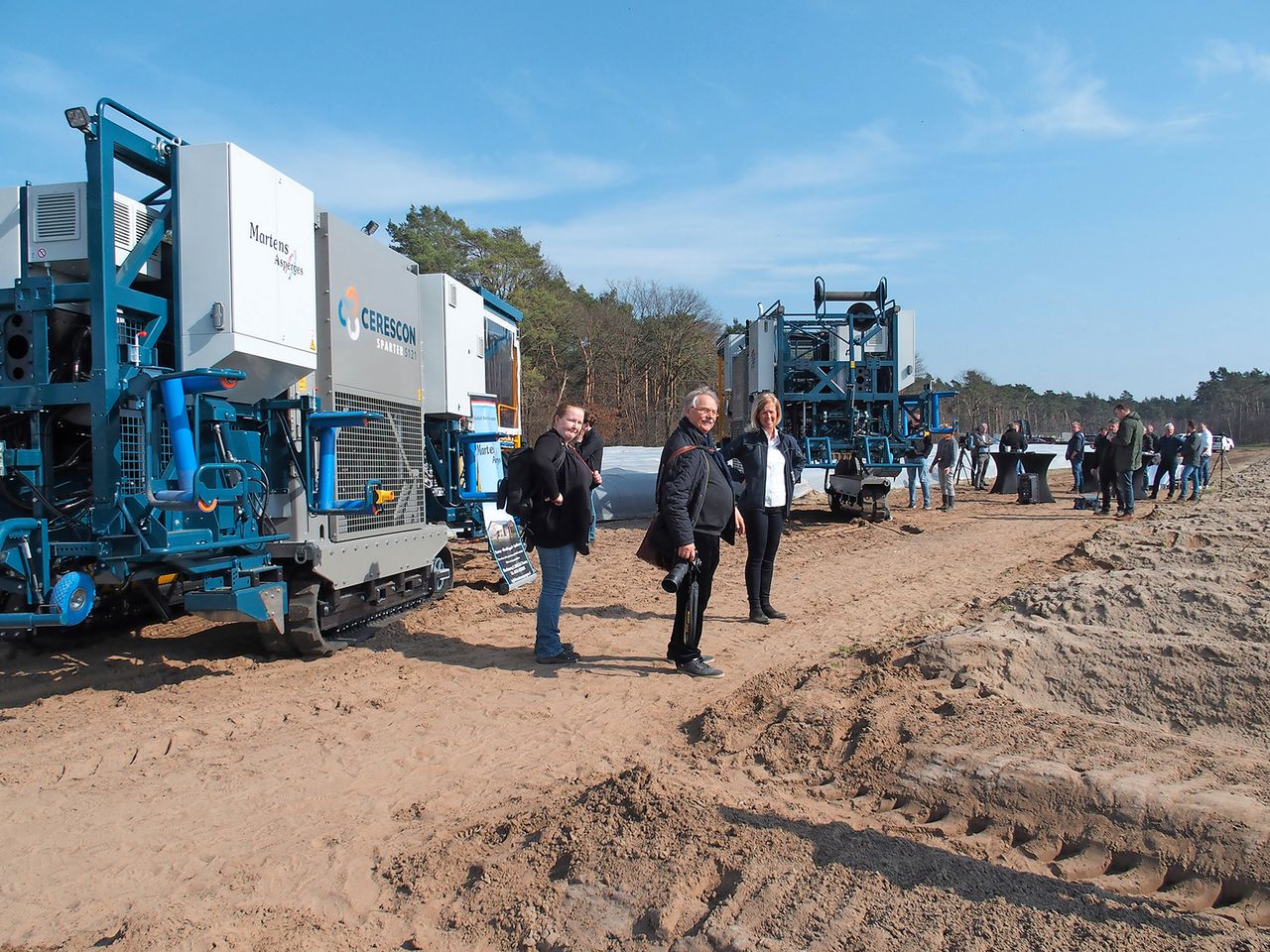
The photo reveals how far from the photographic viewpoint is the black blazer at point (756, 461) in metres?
6.67

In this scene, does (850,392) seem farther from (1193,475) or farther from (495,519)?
(1193,475)

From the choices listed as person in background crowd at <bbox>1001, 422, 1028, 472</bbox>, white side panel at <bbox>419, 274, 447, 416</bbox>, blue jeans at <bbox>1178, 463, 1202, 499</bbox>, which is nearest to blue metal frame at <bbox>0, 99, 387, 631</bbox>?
white side panel at <bbox>419, 274, 447, 416</bbox>

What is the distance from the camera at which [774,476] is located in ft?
22.1

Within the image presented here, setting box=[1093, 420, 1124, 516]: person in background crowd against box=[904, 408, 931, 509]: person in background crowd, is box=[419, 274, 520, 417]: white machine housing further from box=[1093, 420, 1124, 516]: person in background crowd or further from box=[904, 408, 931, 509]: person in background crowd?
box=[1093, 420, 1124, 516]: person in background crowd

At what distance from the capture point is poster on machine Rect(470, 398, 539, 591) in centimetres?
839

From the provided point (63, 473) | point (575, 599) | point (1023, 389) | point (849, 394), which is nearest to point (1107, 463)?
point (849, 394)

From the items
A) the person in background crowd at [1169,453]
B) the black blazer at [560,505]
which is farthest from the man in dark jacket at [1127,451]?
the black blazer at [560,505]

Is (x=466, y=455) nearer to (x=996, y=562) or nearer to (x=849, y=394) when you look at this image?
(x=996, y=562)

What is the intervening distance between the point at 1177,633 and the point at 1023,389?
94.6 meters

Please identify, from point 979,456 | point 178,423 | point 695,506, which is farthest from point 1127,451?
point 178,423

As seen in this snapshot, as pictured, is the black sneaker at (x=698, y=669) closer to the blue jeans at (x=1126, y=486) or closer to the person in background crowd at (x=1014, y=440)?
the blue jeans at (x=1126, y=486)

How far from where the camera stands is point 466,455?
8320mm

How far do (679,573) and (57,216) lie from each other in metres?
4.14

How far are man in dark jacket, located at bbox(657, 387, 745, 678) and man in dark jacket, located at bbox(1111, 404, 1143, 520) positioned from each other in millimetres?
10335
